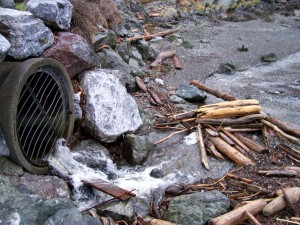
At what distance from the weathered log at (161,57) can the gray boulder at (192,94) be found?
197 centimetres

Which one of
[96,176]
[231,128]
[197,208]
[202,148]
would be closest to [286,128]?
[231,128]

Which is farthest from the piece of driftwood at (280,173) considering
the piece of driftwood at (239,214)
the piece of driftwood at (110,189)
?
the piece of driftwood at (110,189)

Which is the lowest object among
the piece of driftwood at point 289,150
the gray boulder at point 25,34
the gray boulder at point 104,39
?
the piece of driftwood at point 289,150

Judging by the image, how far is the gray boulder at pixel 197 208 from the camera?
5.01 metres

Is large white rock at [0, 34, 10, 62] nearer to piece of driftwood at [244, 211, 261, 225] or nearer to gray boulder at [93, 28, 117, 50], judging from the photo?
gray boulder at [93, 28, 117, 50]

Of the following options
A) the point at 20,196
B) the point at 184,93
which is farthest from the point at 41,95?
the point at 184,93

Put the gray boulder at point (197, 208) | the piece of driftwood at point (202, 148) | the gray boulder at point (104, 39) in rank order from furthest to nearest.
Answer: the gray boulder at point (104, 39)
the piece of driftwood at point (202, 148)
the gray boulder at point (197, 208)

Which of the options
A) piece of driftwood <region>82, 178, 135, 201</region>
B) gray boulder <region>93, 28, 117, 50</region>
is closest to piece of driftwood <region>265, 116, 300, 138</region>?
piece of driftwood <region>82, 178, 135, 201</region>

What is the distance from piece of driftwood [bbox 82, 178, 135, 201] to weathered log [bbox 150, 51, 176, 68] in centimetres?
585

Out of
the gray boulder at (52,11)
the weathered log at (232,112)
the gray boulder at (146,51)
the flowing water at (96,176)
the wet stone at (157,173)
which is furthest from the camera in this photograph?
the gray boulder at (146,51)

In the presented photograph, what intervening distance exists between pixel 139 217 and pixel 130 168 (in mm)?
1545

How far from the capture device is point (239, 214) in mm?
5039

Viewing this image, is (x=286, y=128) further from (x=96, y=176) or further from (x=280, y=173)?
(x=96, y=176)

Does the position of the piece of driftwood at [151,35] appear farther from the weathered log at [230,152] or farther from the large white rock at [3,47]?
the large white rock at [3,47]
